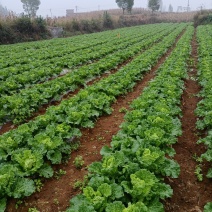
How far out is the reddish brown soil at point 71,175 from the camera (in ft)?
13.0

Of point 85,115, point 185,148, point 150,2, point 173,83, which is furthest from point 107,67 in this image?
point 150,2

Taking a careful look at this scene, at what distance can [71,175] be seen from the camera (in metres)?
4.63

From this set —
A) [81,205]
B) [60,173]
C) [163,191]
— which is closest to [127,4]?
[60,173]

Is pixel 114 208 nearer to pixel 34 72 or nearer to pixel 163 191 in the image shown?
pixel 163 191

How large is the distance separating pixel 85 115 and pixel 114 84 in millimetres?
3097

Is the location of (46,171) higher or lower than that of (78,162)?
higher

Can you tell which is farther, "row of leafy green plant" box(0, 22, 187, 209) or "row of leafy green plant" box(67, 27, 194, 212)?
"row of leafy green plant" box(0, 22, 187, 209)

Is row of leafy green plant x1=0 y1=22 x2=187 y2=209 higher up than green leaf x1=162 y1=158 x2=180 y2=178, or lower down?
higher up

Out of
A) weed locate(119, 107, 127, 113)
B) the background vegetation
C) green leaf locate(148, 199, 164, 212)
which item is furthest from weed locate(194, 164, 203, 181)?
the background vegetation

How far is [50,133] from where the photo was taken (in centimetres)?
507

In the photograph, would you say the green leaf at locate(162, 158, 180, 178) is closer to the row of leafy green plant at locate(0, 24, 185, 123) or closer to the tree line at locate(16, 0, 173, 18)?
the row of leafy green plant at locate(0, 24, 185, 123)

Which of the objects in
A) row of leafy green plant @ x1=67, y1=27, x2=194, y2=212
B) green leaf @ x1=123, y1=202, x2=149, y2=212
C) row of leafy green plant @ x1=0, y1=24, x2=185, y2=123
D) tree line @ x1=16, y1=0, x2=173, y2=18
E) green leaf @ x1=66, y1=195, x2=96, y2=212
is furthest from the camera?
tree line @ x1=16, y1=0, x2=173, y2=18

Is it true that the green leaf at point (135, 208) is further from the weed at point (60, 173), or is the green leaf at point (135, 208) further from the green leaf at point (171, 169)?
the weed at point (60, 173)

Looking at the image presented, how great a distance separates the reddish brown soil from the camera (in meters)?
3.95
